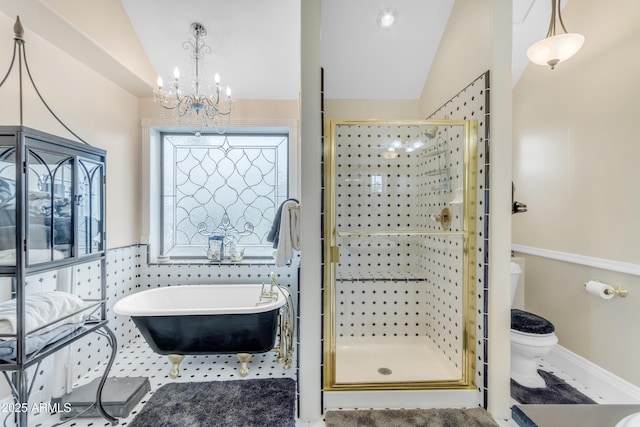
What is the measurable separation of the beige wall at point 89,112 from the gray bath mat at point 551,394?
11.1 ft

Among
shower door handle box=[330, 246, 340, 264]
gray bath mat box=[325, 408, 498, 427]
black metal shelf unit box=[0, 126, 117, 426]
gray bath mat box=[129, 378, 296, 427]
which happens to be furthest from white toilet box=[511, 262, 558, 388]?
black metal shelf unit box=[0, 126, 117, 426]

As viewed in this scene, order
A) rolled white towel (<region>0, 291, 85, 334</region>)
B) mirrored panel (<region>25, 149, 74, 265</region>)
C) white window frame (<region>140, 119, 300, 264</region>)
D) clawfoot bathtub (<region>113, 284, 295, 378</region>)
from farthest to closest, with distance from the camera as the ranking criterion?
1. white window frame (<region>140, 119, 300, 264</region>)
2. clawfoot bathtub (<region>113, 284, 295, 378</region>)
3. mirrored panel (<region>25, 149, 74, 265</region>)
4. rolled white towel (<region>0, 291, 85, 334</region>)

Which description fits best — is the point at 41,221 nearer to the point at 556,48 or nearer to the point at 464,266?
the point at 464,266

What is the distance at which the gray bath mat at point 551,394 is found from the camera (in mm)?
1895

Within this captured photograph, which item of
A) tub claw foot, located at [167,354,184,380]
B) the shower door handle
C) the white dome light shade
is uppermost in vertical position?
the white dome light shade

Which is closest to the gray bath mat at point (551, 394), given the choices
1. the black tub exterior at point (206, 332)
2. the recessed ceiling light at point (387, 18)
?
the black tub exterior at point (206, 332)

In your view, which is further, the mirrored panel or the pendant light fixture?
the pendant light fixture

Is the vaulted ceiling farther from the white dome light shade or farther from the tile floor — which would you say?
the tile floor

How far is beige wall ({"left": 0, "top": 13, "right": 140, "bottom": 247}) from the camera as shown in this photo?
1.81m

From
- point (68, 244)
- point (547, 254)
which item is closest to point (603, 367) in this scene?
point (547, 254)

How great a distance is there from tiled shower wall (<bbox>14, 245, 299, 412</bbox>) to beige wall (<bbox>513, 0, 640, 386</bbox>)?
2229 millimetres

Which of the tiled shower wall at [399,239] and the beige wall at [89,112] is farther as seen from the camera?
the tiled shower wall at [399,239]

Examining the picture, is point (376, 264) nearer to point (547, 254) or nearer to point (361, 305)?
point (361, 305)

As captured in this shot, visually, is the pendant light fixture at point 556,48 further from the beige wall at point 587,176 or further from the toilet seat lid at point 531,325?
the toilet seat lid at point 531,325
